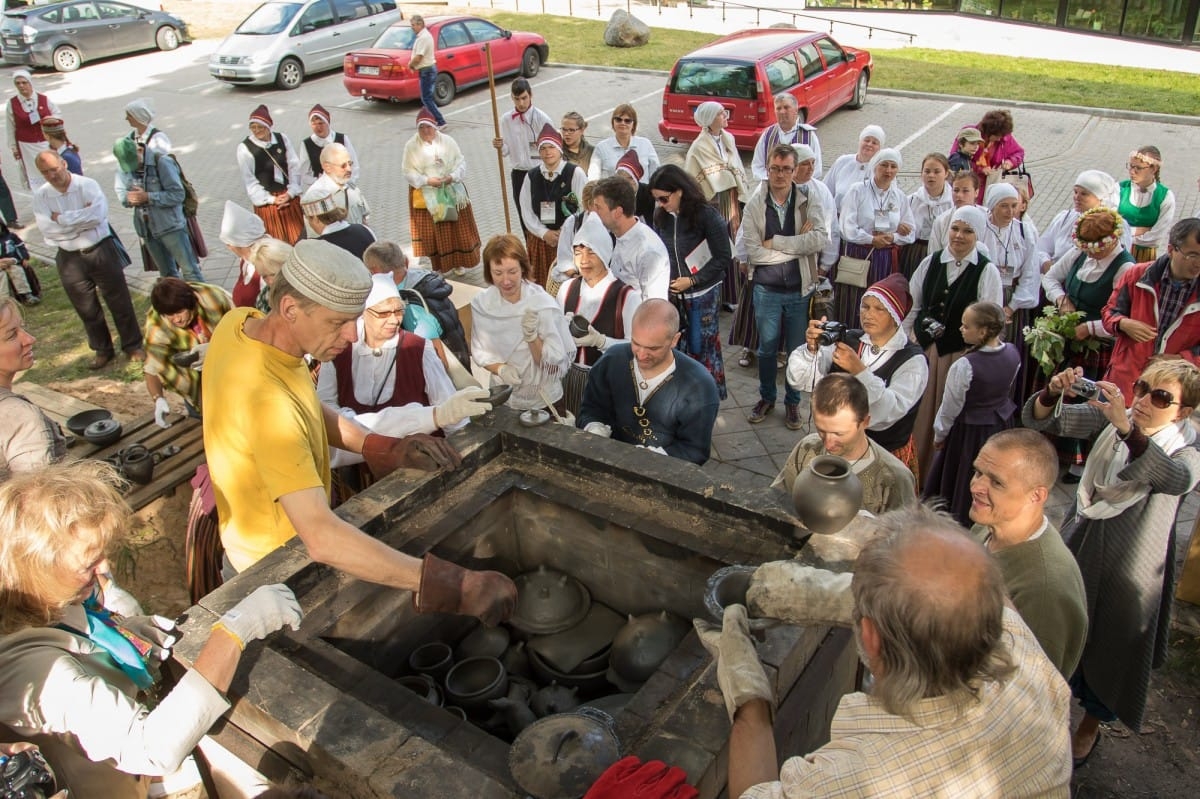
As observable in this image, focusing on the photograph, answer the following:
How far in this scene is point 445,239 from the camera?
9602 mm

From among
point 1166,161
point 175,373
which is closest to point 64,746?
point 175,373

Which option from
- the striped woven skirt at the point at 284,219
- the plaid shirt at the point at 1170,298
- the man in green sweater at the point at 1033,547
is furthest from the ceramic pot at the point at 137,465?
the plaid shirt at the point at 1170,298

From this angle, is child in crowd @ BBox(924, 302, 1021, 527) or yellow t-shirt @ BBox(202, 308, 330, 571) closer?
yellow t-shirt @ BBox(202, 308, 330, 571)

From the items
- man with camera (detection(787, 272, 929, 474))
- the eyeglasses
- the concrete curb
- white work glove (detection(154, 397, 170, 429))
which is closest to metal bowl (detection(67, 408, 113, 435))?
white work glove (detection(154, 397, 170, 429))

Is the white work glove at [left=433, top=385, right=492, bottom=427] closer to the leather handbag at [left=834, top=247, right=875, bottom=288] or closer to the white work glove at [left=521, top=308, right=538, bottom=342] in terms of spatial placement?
the white work glove at [left=521, top=308, right=538, bottom=342]

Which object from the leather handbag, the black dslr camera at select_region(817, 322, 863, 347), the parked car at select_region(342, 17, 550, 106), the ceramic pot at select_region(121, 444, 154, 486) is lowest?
the ceramic pot at select_region(121, 444, 154, 486)

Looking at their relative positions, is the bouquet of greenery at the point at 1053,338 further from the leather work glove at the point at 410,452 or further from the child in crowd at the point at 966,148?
the leather work glove at the point at 410,452

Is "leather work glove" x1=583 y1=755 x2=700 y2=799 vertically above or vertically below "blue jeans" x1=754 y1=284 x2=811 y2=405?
above

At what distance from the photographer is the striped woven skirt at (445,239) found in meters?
9.50

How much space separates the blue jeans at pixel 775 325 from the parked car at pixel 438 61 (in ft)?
36.1

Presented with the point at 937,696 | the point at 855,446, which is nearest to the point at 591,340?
the point at 855,446

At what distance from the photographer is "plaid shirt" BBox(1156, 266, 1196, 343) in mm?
5020

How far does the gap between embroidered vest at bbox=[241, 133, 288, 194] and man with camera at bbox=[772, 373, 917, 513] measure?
743 centimetres

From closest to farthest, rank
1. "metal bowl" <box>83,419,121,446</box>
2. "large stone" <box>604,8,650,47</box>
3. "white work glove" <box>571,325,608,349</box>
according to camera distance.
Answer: "metal bowl" <box>83,419,121,446</box> → "white work glove" <box>571,325,608,349</box> → "large stone" <box>604,8,650,47</box>
